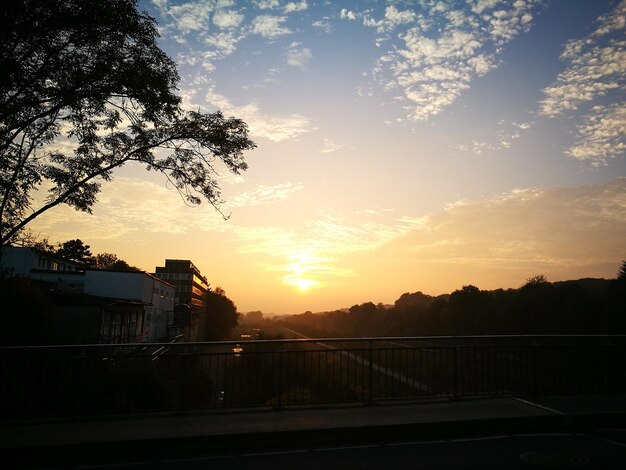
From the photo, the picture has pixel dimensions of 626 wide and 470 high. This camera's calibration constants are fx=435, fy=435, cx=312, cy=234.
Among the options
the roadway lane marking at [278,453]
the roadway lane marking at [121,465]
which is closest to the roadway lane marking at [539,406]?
the roadway lane marking at [278,453]

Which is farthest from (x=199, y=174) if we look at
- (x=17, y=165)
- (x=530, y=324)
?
(x=530, y=324)

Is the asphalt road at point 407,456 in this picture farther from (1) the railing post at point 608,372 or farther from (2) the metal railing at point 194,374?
(1) the railing post at point 608,372

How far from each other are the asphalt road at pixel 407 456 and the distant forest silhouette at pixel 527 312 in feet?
127

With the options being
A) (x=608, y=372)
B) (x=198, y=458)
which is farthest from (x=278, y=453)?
(x=608, y=372)

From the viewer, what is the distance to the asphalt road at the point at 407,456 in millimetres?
5910

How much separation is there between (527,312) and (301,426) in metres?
52.4

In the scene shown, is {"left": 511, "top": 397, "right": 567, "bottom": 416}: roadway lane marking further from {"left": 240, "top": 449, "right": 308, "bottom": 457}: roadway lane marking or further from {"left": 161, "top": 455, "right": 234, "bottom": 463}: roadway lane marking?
{"left": 161, "top": 455, "right": 234, "bottom": 463}: roadway lane marking

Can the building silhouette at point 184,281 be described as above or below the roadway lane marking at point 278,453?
A: above

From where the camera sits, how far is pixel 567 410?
8391 mm

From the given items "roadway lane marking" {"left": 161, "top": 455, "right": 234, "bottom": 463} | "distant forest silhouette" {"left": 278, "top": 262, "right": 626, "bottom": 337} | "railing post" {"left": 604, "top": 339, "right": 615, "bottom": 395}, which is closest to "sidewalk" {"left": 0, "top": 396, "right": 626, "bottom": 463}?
"roadway lane marking" {"left": 161, "top": 455, "right": 234, "bottom": 463}

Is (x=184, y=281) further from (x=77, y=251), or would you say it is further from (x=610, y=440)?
(x=610, y=440)

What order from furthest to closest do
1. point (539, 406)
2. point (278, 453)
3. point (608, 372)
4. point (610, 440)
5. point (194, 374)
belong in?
point (608, 372), point (539, 406), point (194, 374), point (610, 440), point (278, 453)

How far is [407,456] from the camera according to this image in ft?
20.7

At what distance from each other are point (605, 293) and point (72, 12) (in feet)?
160
